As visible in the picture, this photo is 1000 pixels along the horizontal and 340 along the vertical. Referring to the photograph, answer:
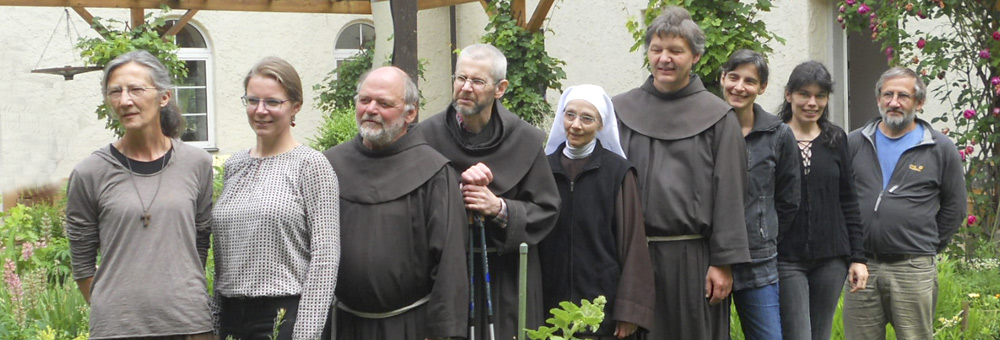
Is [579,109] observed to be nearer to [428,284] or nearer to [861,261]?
[428,284]

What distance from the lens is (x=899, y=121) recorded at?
5.36m

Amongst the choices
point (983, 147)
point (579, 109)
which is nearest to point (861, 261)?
point (579, 109)

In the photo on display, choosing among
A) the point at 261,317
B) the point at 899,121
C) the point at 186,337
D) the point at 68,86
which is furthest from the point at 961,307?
the point at 68,86

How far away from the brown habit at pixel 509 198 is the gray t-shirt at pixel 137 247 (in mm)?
873

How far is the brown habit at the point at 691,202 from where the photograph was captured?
4363 millimetres

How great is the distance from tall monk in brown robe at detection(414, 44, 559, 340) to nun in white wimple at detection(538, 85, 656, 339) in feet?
0.38

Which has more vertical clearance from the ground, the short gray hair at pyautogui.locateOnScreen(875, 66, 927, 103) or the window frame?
the window frame

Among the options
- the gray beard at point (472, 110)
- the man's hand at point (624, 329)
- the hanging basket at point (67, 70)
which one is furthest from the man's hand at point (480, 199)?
the hanging basket at point (67, 70)

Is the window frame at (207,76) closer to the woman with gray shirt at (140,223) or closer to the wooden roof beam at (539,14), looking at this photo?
the wooden roof beam at (539,14)

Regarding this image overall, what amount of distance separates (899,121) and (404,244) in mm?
2616

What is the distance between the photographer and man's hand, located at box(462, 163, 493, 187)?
3.95 m

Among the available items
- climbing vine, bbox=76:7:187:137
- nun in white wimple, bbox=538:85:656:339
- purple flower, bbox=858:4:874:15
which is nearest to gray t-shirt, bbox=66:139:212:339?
nun in white wimple, bbox=538:85:656:339

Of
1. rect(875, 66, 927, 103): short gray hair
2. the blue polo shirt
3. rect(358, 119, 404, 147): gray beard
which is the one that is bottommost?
the blue polo shirt

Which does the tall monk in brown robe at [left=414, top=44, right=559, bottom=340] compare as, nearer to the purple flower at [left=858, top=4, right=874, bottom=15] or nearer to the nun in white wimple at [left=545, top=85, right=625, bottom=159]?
the nun in white wimple at [left=545, top=85, right=625, bottom=159]
